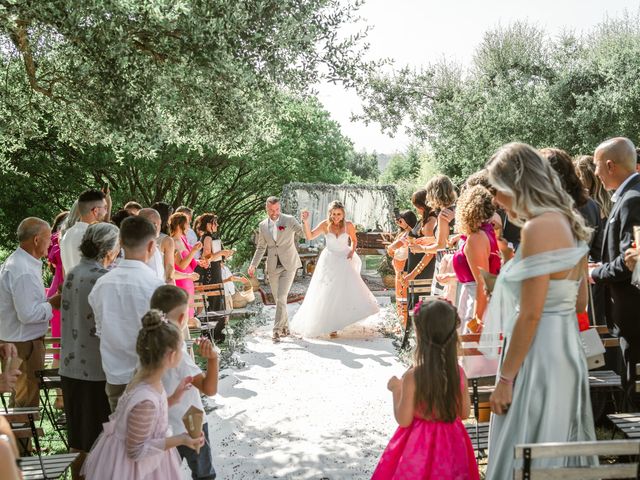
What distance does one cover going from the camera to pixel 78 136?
8773 mm

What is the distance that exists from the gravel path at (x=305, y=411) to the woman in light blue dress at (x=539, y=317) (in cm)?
217

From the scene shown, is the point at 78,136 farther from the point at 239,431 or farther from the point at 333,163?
the point at 333,163

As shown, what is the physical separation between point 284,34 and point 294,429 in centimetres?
391

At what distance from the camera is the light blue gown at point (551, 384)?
2.99 metres

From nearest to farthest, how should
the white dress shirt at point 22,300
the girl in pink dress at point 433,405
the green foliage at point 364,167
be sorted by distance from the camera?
the girl in pink dress at point 433,405 → the white dress shirt at point 22,300 → the green foliage at point 364,167

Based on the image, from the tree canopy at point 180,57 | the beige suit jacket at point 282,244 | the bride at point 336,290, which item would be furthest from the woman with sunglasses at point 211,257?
the tree canopy at point 180,57

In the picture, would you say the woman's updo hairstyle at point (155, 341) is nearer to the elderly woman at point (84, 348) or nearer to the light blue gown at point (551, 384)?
the elderly woman at point (84, 348)

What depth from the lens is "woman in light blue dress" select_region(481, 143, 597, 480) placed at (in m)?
2.87

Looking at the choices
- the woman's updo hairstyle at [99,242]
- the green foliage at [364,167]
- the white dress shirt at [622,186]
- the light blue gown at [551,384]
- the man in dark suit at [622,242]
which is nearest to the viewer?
the light blue gown at [551,384]

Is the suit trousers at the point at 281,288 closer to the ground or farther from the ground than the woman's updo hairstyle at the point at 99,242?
closer to the ground

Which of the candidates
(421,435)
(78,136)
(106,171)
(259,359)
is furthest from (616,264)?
(106,171)

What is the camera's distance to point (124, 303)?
12.4ft

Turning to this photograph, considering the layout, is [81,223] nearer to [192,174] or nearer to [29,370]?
[29,370]

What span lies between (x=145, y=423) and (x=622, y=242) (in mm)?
3393
